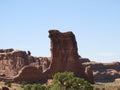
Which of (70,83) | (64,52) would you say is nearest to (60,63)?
(64,52)

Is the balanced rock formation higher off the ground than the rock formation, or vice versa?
the balanced rock formation

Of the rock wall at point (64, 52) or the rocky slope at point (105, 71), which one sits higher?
the rock wall at point (64, 52)

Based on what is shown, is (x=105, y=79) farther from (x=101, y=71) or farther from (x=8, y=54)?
(x=8, y=54)

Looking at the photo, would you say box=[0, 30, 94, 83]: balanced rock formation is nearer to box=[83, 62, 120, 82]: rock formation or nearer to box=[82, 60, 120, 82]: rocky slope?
box=[83, 62, 120, 82]: rock formation

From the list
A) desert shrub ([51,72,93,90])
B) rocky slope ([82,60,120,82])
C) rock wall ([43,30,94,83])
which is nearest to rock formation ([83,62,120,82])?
rocky slope ([82,60,120,82])

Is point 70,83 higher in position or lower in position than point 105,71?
higher

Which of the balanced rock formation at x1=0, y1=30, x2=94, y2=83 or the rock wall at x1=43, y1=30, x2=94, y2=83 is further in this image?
the rock wall at x1=43, y1=30, x2=94, y2=83

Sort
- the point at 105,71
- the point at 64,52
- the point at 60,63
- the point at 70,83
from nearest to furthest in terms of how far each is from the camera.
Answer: the point at 70,83 < the point at 60,63 < the point at 64,52 < the point at 105,71

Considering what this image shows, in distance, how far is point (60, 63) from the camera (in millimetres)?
99875

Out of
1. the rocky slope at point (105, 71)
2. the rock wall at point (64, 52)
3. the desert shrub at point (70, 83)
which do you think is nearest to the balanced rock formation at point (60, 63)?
the rock wall at point (64, 52)

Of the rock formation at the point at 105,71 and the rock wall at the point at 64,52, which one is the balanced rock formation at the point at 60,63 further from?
the rock formation at the point at 105,71

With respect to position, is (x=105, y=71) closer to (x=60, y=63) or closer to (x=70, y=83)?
(x=60, y=63)

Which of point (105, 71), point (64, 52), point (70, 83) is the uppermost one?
point (64, 52)

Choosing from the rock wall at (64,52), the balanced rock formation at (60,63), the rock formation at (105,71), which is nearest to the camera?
the balanced rock formation at (60,63)
